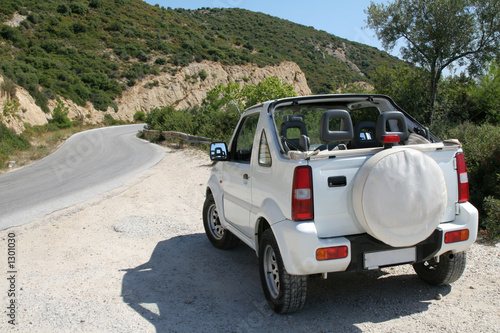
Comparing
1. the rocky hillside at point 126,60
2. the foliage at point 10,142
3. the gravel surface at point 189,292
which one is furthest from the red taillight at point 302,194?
the rocky hillside at point 126,60

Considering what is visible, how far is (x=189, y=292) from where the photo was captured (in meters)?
4.34

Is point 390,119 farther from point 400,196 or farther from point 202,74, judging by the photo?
point 202,74

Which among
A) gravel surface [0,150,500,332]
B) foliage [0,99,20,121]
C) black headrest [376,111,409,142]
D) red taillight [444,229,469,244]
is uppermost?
foliage [0,99,20,121]

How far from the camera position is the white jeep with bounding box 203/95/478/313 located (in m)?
3.16

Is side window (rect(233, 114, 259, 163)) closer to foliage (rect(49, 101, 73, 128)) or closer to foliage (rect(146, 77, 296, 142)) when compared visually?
foliage (rect(146, 77, 296, 142))

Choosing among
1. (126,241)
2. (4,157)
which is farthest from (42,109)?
(126,241)

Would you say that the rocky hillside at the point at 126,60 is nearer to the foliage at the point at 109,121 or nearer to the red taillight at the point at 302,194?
the foliage at the point at 109,121

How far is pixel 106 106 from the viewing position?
2051 inches

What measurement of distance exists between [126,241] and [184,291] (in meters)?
2.33

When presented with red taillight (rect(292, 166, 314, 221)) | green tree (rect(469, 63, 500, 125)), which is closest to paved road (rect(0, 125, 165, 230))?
red taillight (rect(292, 166, 314, 221))

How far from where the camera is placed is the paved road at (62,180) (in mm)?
8883

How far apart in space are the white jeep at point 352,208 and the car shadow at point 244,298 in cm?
24

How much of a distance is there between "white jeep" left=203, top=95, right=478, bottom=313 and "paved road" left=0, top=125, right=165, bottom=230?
5.98m

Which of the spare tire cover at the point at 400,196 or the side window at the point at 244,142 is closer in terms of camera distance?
the spare tire cover at the point at 400,196
